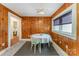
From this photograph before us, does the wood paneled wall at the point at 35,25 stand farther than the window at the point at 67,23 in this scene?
Yes

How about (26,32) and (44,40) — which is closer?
(44,40)

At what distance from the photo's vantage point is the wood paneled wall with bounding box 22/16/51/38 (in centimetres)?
725

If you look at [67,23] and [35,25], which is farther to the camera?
[35,25]

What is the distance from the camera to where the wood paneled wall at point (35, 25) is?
7.25m

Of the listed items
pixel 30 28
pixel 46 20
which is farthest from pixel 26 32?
pixel 46 20

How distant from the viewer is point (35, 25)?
7.30 meters

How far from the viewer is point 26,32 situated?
734 cm

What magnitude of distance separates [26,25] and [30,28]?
1.14 ft

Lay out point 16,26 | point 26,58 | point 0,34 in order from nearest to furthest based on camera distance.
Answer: point 26,58 < point 0,34 < point 16,26

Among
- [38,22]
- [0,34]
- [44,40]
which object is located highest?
[38,22]

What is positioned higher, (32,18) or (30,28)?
(32,18)

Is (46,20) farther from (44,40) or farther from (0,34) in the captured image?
(0,34)

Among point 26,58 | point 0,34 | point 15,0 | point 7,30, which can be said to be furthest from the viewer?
point 7,30

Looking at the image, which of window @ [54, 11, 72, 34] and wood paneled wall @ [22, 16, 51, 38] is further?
wood paneled wall @ [22, 16, 51, 38]
